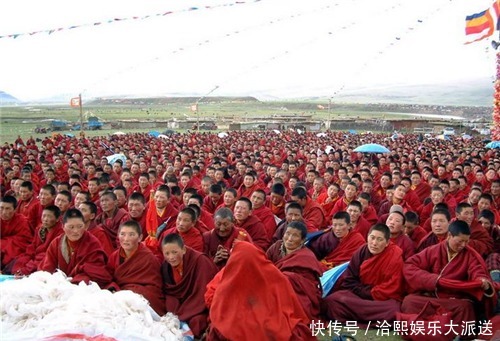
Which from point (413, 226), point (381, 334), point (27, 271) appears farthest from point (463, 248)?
point (27, 271)

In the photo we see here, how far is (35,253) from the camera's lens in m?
5.75

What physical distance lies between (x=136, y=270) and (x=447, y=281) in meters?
2.86

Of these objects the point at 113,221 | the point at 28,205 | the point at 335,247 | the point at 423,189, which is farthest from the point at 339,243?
the point at 28,205

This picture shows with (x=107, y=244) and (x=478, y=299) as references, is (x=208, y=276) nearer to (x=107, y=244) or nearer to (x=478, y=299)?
(x=107, y=244)

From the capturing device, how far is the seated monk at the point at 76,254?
462 cm

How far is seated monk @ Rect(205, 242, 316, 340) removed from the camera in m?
3.71

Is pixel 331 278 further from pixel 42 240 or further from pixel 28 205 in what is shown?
pixel 28 205

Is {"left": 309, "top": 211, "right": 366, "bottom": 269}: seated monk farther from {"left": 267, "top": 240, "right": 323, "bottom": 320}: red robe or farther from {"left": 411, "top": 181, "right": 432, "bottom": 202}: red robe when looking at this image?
{"left": 411, "top": 181, "right": 432, "bottom": 202}: red robe

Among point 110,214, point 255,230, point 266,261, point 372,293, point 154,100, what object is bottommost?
point 372,293

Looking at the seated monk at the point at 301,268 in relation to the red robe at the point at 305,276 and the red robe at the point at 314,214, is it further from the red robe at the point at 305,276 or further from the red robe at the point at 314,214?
the red robe at the point at 314,214

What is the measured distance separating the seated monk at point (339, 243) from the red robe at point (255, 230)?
2.11 ft

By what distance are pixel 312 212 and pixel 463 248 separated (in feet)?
9.01

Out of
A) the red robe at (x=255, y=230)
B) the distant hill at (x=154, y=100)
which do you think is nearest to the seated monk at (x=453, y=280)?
the red robe at (x=255, y=230)

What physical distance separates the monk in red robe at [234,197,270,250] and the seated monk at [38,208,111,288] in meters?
1.91
